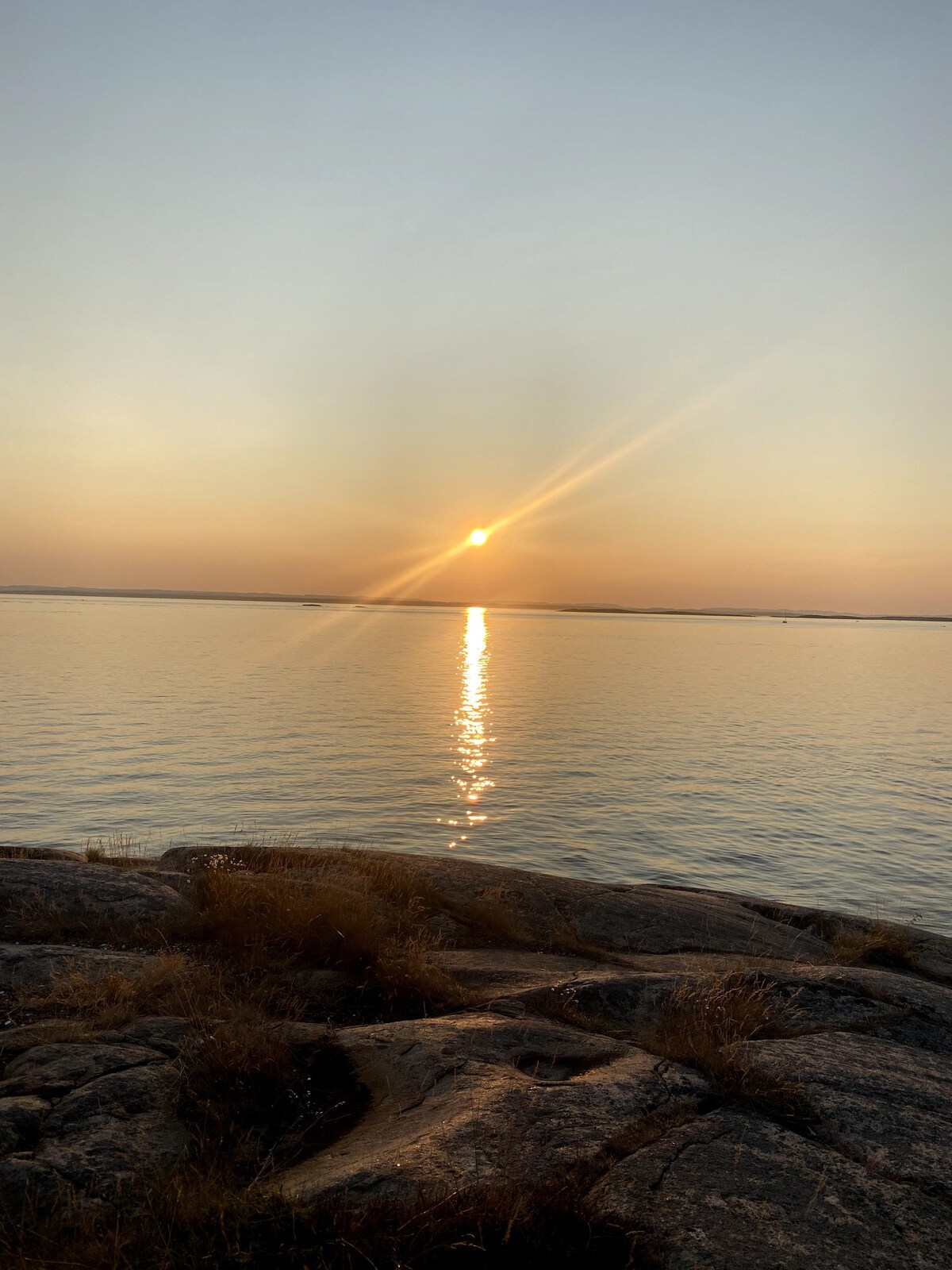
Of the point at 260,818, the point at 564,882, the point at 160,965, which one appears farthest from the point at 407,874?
the point at 260,818


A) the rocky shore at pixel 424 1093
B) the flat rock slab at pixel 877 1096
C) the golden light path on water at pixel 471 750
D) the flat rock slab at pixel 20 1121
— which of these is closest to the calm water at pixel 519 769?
the golden light path on water at pixel 471 750

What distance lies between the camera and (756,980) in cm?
779

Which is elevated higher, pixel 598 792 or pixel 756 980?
pixel 756 980

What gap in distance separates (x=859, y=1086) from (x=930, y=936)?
28.6 ft

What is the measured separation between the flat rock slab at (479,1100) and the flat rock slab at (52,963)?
266 cm

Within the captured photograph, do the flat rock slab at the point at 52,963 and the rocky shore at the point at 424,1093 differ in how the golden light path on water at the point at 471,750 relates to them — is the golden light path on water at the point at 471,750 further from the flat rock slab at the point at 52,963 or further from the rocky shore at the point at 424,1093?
the flat rock slab at the point at 52,963

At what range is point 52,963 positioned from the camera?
25.0 feet

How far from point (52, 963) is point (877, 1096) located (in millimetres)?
7163

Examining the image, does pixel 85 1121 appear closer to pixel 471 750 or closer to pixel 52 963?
pixel 52 963

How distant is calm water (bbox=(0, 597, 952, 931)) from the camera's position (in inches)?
782

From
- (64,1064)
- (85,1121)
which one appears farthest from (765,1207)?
(64,1064)

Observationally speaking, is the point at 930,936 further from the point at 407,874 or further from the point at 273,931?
the point at 273,931

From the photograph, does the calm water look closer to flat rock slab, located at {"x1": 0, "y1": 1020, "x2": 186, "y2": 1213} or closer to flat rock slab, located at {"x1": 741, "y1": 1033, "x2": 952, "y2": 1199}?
flat rock slab, located at {"x1": 741, "y1": 1033, "x2": 952, "y2": 1199}

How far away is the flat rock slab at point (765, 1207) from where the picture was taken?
3967mm
